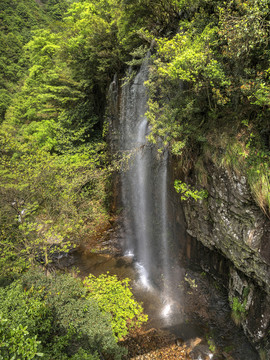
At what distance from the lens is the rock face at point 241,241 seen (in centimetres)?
638

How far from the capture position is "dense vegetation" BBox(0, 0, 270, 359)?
535 centimetres

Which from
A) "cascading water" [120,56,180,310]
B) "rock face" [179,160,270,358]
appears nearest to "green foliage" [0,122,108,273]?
"cascading water" [120,56,180,310]

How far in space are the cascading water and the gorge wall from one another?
1.56 m

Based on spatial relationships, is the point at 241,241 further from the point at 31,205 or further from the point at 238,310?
the point at 31,205

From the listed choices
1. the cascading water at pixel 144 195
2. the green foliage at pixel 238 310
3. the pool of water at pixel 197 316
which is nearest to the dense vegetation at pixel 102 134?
the pool of water at pixel 197 316

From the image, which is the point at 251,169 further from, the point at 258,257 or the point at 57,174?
the point at 57,174

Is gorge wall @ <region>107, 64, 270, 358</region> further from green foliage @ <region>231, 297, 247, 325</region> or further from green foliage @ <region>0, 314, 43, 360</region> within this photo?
green foliage @ <region>0, 314, 43, 360</region>

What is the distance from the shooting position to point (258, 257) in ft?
21.2

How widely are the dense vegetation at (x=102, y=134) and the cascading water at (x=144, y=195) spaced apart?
160 cm

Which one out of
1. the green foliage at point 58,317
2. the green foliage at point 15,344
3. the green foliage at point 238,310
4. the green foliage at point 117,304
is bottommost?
the green foliage at point 238,310

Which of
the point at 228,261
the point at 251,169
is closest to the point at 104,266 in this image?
the point at 228,261

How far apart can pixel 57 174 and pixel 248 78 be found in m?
9.52

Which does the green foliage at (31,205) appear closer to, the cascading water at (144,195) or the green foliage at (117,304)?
the green foliage at (117,304)

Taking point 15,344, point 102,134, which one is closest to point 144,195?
point 102,134
